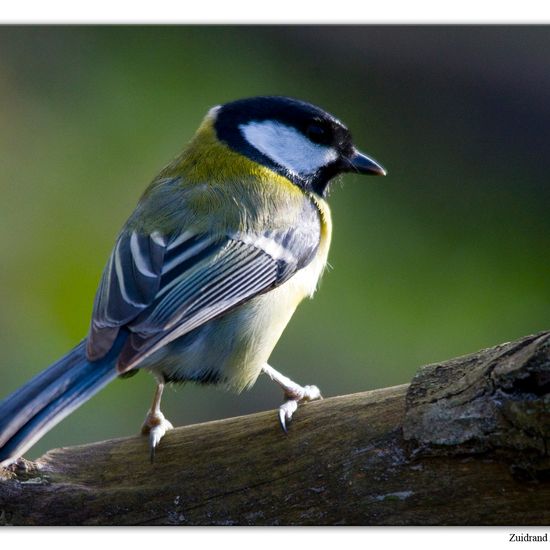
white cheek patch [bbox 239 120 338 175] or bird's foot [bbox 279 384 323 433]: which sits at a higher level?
white cheek patch [bbox 239 120 338 175]

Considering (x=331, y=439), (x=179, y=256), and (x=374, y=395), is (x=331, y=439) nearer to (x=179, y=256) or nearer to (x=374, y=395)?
(x=374, y=395)

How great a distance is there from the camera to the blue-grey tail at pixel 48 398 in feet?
4.56

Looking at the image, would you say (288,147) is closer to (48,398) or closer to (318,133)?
(318,133)

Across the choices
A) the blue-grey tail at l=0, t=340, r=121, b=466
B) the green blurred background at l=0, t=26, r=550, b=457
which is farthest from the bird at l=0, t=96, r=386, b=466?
the green blurred background at l=0, t=26, r=550, b=457

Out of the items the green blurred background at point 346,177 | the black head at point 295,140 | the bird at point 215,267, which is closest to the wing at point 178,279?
the bird at point 215,267

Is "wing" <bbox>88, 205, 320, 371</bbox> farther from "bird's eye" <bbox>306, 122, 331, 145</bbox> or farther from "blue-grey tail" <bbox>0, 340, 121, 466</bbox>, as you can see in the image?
"bird's eye" <bbox>306, 122, 331, 145</bbox>

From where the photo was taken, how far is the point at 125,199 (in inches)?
93.2

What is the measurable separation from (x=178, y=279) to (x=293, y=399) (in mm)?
354

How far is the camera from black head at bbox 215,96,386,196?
2.00 m

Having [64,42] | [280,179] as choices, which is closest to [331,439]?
[280,179]

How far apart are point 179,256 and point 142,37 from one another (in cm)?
70

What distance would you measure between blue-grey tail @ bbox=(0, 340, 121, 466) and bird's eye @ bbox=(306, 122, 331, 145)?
30.0 inches
